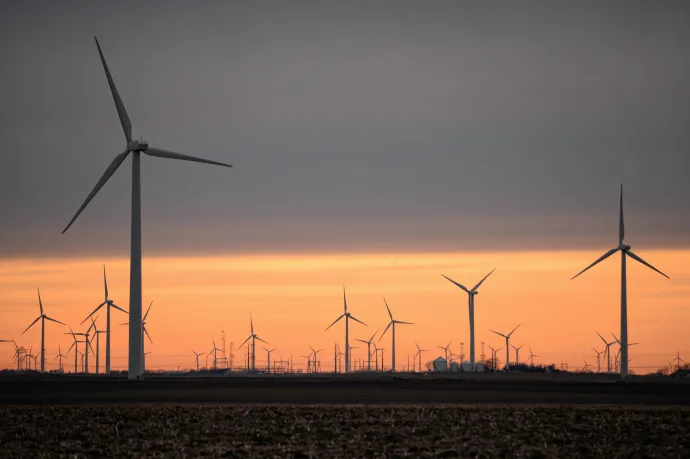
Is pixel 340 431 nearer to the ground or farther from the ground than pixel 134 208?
nearer to the ground

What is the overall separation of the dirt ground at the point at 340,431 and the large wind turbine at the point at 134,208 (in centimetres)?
4784

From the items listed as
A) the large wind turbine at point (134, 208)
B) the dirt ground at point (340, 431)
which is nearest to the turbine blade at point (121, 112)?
the large wind turbine at point (134, 208)

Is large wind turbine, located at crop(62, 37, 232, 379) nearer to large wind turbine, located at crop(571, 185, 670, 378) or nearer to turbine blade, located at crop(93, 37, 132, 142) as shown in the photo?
turbine blade, located at crop(93, 37, 132, 142)

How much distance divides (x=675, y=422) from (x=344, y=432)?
65.4ft

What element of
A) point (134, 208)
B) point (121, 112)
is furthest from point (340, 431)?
point (121, 112)

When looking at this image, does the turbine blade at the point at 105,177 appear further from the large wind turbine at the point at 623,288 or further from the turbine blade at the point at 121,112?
the large wind turbine at the point at 623,288

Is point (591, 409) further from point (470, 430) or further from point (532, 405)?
point (470, 430)

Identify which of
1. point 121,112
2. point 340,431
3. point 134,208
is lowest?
point 340,431

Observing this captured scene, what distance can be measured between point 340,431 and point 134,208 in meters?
68.6

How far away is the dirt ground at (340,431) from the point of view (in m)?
61.5

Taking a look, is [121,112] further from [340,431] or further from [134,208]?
[340,431]

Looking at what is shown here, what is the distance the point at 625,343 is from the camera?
172625 mm

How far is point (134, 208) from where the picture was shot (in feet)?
427

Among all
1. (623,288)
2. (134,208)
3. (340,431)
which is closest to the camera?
(340,431)
